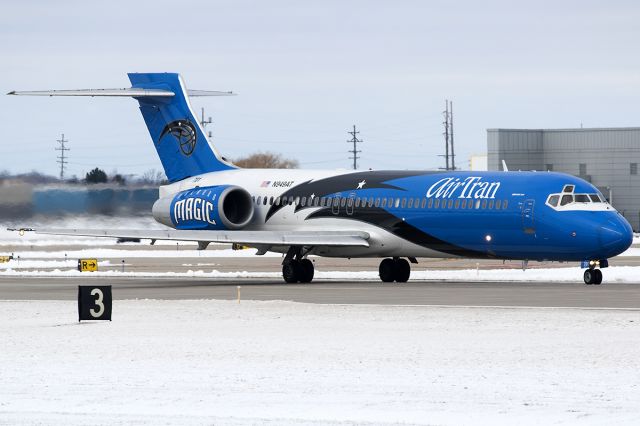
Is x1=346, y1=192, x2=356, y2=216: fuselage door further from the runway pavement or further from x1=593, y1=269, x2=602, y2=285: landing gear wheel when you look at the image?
x1=593, y1=269, x2=602, y2=285: landing gear wheel

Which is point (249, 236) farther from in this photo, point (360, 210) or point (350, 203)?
point (360, 210)

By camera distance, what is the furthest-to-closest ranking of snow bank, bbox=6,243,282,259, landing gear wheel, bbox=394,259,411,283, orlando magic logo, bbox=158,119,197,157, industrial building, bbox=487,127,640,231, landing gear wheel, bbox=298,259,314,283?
industrial building, bbox=487,127,640,231 → snow bank, bbox=6,243,282,259 → orlando magic logo, bbox=158,119,197,157 → landing gear wheel, bbox=394,259,411,283 → landing gear wheel, bbox=298,259,314,283

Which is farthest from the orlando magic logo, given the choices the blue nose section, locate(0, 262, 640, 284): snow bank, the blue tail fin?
the blue nose section

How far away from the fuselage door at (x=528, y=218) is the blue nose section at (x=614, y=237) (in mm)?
2177

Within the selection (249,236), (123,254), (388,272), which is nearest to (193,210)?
(249,236)

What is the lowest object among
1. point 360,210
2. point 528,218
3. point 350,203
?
point 528,218

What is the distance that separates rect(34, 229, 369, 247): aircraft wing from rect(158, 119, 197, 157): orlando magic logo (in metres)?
6.97

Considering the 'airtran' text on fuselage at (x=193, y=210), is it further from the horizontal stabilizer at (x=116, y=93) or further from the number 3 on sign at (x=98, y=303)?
the number 3 on sign at (x=98, y=303)

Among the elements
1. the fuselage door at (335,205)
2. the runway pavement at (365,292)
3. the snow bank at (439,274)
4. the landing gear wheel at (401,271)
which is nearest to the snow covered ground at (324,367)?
the runway pavement at (365,292)

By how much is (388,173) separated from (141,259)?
83.5 feet

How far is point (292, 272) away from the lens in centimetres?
4622

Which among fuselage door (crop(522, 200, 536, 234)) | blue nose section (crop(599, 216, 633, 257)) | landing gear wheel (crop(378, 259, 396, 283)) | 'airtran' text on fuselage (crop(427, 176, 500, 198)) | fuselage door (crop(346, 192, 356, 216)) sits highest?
'airtran' text on fuselage (crop(427, 176, 500, 198))

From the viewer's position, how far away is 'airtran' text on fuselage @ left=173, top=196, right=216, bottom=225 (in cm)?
4856

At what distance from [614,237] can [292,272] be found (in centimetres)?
1118
